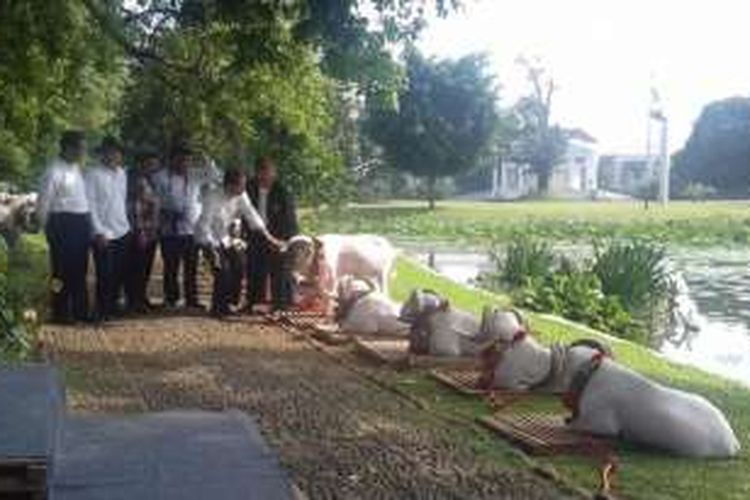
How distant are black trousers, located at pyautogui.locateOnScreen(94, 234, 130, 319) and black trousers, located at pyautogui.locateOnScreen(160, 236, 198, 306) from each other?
0.48 m

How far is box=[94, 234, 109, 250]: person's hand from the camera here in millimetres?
12977

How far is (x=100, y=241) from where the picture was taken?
42.7 ft

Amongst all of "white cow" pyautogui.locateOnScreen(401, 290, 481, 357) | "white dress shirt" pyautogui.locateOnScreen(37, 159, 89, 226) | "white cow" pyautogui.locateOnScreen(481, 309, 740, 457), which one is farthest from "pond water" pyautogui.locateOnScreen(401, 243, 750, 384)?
"white dress shirt" pyautogui.locateOnScreen(37, 159, 89, 226)

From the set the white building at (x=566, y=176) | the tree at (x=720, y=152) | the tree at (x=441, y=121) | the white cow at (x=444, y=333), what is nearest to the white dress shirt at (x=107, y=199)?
the white cow at (x=444, y=333)

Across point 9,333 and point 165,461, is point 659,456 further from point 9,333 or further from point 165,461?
point 9,333

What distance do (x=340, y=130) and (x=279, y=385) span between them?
59.3 feet

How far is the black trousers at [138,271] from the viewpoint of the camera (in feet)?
45.8

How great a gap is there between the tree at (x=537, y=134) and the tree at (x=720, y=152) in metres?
7.06

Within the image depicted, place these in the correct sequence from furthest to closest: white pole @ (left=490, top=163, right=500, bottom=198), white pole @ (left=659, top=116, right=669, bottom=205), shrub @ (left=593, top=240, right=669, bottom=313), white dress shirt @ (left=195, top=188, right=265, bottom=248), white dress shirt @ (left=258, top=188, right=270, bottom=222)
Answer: white pole @ (left=490, top=163, right=500, bottom=198) < white pole @ (left=659, top=116, right=669, bottom=205) < shrub @ (left=593, top=240, right=669, bottom=313) < white dress shirt @ (left=258, top=188, right=270, bottom=222) < white dress shirt @ (left=195, top=188, right=265, bottom=248)

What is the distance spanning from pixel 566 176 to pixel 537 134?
13.8 meters

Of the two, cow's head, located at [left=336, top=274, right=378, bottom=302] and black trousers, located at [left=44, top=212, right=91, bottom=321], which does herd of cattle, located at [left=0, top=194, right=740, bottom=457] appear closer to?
cow's head, located at [left=336, top=274, right=378, bottom=302]

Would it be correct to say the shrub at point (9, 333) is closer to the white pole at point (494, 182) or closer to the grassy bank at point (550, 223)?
the grassy bank at point (550, 223)

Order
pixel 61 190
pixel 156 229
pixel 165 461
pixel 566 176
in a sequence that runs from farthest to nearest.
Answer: pixel 566 176 < pixel 156 229 < pixel 61 190 < pixel 165 461

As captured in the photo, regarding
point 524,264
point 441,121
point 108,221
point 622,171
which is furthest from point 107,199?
point 622,171
